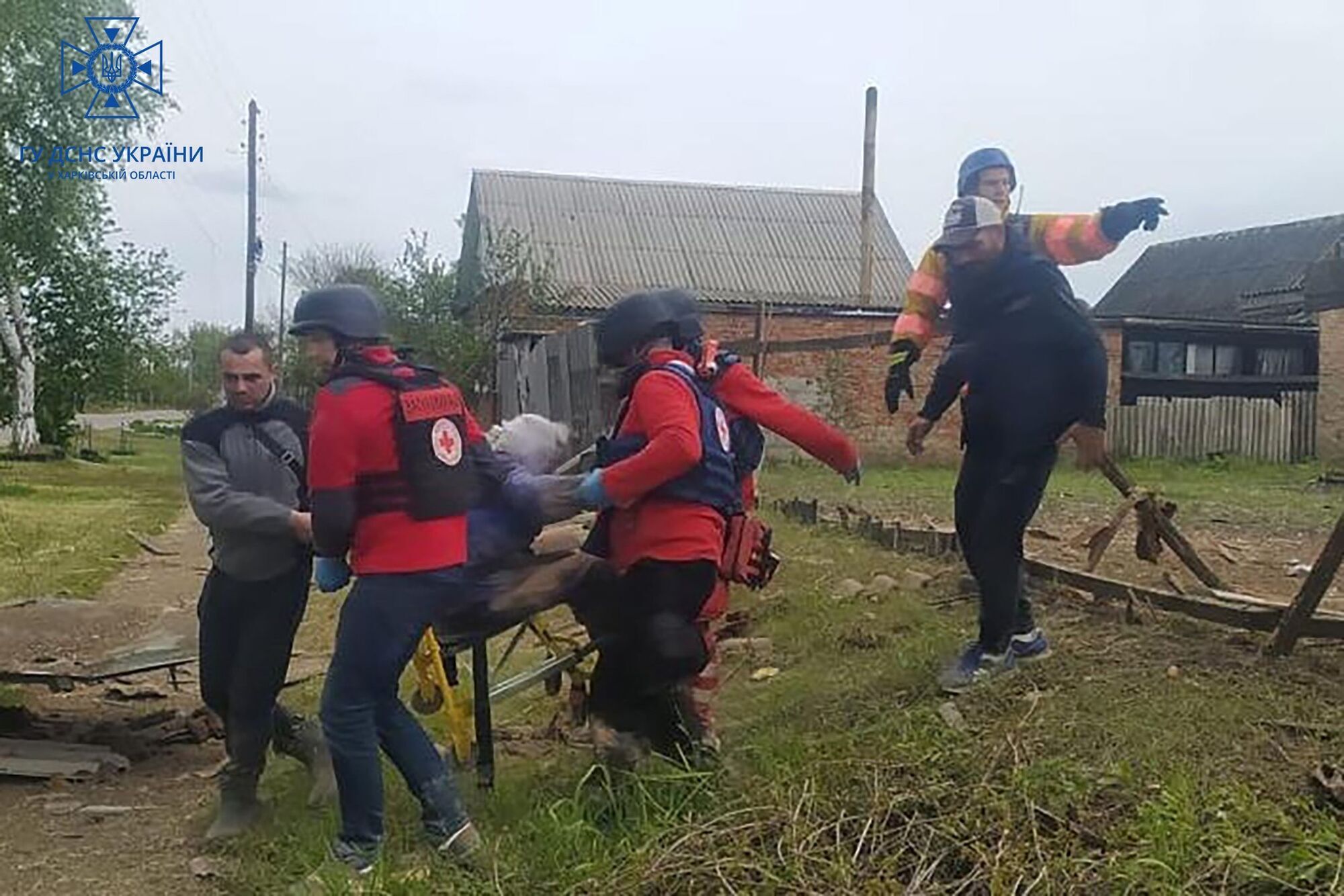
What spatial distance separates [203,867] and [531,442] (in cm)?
167

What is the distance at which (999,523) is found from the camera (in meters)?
4.79

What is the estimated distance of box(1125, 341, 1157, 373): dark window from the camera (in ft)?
78.2

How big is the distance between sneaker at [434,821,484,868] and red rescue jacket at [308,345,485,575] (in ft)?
2.46

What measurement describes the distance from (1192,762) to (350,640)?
2291 mm

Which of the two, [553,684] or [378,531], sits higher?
[378,531]

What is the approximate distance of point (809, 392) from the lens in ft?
65.1

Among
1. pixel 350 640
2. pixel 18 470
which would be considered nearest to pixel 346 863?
pixel 350 640

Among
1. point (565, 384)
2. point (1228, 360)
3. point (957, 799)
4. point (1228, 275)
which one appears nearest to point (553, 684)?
point (957, 799)

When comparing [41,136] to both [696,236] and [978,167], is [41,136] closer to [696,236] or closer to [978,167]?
[696,236]

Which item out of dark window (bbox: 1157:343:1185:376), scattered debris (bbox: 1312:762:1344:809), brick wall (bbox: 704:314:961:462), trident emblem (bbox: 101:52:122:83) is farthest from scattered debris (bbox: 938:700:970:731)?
trident emblem (bbox: 101:52:122:83)

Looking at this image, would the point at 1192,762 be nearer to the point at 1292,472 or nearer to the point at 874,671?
the point at 874,671

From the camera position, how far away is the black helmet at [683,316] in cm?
429

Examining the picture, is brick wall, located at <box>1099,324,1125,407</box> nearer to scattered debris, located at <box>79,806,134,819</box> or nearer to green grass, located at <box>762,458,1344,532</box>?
green grass, located at <box>762,458,1344,532</box>

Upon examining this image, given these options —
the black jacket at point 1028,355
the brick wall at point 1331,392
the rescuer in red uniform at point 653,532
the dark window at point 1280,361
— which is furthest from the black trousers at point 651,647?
the dark window at point 1280,361
